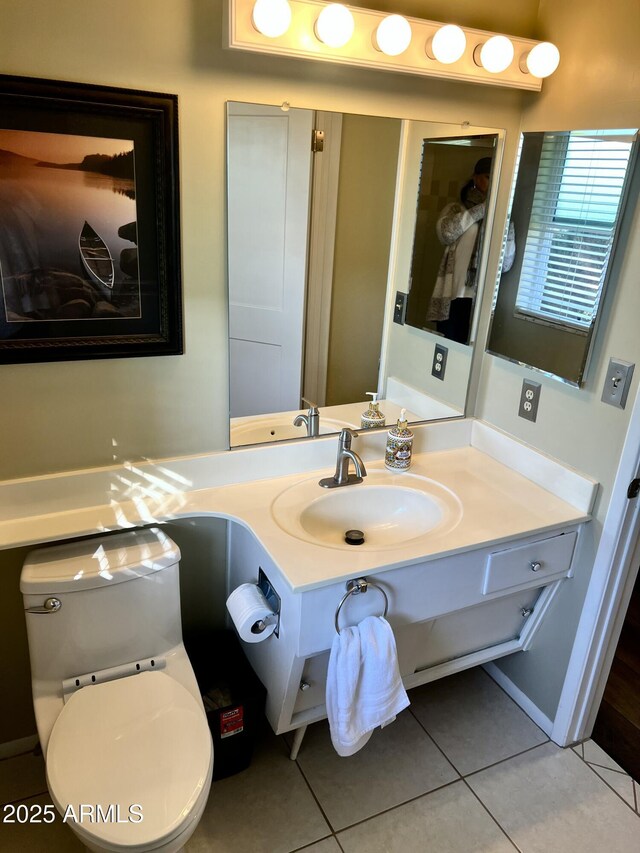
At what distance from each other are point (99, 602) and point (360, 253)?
115 cm

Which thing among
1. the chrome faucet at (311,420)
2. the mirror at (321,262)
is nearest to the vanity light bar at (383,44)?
the mirror at (321,262)

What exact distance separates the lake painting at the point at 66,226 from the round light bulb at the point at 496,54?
0.92 meters

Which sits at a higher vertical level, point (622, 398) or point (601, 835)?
point (622, 398)

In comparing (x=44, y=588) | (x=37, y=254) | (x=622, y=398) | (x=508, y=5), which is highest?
(x=508, y=5)

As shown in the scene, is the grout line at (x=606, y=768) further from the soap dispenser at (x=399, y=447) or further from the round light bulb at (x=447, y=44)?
the round light bulb at (x=447, y=44)

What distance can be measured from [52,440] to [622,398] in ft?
4.72

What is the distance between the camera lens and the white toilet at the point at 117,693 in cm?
126

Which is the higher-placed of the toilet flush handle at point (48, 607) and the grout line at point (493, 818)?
the toilet flush handle at point (48, 607)

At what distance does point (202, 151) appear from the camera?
1.46 m

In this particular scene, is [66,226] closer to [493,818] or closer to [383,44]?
[383,44]

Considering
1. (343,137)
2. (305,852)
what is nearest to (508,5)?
(343,137)

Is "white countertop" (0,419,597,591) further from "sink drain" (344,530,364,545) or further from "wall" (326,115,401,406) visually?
"wall" (326,115,401,406)

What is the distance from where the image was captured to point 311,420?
1841 millimetres

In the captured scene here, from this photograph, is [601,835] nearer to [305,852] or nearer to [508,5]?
[305,852]
